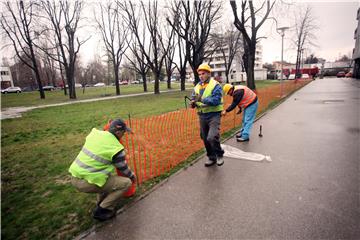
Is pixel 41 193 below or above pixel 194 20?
below

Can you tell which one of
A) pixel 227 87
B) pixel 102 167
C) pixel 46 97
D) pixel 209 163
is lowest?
pixel 209 163

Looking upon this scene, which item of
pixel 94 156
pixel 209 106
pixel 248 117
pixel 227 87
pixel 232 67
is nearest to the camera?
pixel 94 156

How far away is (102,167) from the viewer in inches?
96.4

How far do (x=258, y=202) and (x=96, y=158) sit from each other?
2346mm

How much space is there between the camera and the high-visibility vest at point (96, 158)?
239 cm

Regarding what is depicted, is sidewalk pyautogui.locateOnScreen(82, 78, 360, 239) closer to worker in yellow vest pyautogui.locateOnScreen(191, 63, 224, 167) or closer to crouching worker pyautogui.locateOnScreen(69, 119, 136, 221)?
crouching worker pyautogui.locateOnScreen(69, 119, 136, 221)

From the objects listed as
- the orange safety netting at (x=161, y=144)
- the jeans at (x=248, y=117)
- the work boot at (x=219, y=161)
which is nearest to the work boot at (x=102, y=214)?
the orange safety netting at (x=161, y=144)

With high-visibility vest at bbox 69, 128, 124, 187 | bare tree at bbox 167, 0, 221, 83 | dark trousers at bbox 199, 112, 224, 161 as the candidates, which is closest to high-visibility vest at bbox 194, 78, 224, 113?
dark trousers at bbox 199, 112, 224, 161

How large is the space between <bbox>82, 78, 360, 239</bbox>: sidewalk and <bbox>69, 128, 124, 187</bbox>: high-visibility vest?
72cm

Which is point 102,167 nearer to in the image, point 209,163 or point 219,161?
point 209,163

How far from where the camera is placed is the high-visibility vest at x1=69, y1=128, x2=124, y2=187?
2391 millimetres

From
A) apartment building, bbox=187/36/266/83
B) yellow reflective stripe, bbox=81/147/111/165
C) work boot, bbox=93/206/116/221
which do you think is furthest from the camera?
apartment building, bbox=187/36/266/83

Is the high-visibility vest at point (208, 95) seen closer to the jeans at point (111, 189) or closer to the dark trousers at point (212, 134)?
the dark trousers at point (212, 134)

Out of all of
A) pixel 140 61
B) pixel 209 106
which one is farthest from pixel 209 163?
pixel 140 61
